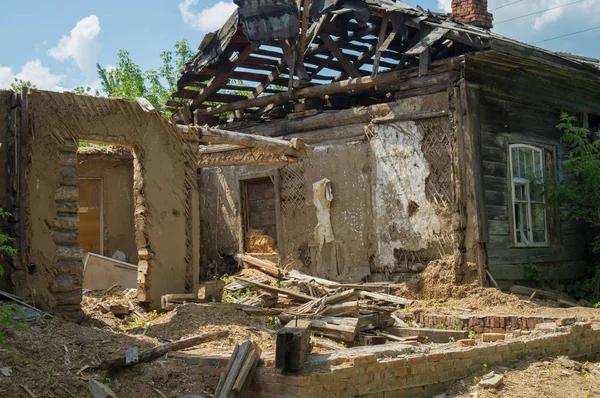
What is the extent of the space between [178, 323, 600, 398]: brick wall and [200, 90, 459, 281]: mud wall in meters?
4.49

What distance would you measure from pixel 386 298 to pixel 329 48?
518 centimetres

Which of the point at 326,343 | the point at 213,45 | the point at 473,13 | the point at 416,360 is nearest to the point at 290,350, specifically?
the point at 416,360

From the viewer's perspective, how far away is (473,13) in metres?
14.5

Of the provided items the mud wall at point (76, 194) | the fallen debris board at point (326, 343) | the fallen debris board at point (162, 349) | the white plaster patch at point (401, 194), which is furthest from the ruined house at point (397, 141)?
the fallen debris board at point (162, 349)

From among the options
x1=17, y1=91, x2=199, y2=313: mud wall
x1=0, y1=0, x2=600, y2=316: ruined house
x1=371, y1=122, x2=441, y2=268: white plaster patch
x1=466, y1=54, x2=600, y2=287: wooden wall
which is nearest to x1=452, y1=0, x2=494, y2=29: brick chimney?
x1=0, y1=0, x2=600, y2=316: ruined house

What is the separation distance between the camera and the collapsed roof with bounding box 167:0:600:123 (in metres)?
11.6

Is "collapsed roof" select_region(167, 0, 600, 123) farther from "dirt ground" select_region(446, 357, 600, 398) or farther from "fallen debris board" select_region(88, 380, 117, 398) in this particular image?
"fallen debris board" select_region(88, 380, 117, 398)

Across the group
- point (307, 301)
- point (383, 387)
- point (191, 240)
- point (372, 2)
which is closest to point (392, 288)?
point (307, 301)

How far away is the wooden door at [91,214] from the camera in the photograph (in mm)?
14719

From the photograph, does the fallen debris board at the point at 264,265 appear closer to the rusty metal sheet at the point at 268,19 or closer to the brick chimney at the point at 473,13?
the rusty metal sheet at the point at 268,19

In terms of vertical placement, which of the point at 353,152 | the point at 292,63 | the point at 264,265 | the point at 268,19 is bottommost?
the point at 264,265

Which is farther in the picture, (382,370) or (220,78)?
(220,78)

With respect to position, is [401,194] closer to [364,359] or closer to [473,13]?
[473,13]

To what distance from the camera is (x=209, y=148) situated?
1311cm
